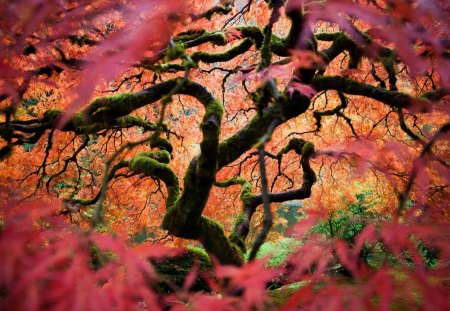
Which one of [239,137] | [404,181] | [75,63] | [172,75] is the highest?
[172,75]

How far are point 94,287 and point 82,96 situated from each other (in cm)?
43

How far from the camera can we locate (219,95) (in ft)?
19.1

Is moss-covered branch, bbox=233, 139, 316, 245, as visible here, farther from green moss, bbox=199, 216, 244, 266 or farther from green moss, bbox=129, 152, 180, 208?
green moss, bbox=129, 152, 180, 208

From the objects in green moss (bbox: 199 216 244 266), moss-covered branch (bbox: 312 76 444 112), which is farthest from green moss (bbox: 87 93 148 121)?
moss-covered branch (bbox: 312 76 444 112)

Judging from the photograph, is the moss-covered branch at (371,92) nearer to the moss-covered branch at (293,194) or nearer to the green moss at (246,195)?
the moss-covered branch at (293,194)

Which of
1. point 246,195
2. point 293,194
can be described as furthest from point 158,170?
point 293,194

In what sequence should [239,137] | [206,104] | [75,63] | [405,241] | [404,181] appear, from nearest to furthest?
[405,241], [75,63], [206,104], [239,137], [404,181]

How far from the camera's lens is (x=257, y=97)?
1533 mm

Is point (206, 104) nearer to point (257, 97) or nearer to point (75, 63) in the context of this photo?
point (75, 63)

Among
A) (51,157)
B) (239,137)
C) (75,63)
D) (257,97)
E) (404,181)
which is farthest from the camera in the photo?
(51,157)

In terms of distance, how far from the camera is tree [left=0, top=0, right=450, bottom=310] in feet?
3.18

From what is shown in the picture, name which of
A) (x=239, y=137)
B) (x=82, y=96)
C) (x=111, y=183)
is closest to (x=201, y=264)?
(x=111, y=183)

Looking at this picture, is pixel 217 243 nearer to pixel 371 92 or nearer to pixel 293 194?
pixel 293 194

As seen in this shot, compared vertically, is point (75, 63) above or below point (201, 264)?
above
